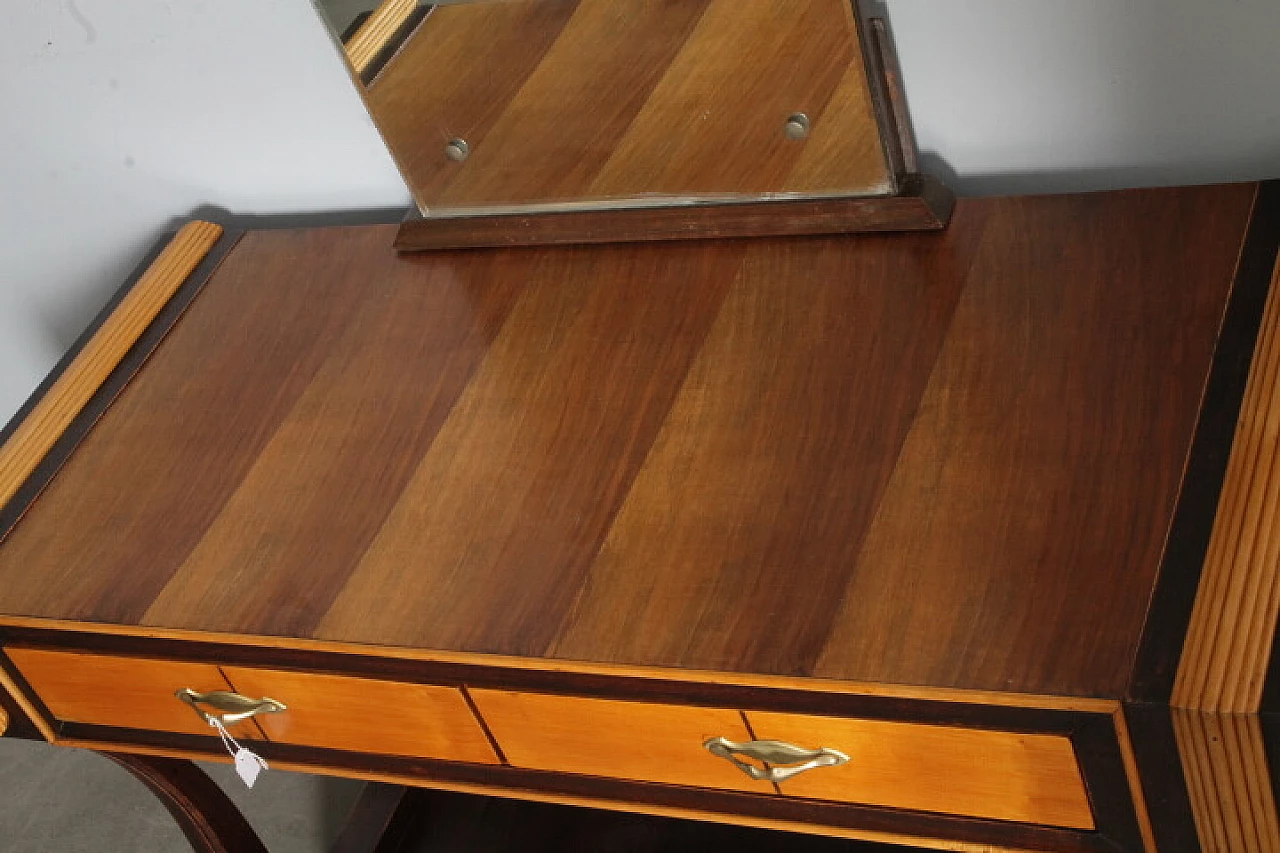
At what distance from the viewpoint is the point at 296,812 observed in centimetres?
182

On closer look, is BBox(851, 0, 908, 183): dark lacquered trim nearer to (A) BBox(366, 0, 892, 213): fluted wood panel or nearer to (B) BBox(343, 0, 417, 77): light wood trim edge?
(A) BBox(366, 0, 892, 213): fluted wood panel

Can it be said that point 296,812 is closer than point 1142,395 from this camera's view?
No

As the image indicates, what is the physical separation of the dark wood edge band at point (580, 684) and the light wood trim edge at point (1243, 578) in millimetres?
60

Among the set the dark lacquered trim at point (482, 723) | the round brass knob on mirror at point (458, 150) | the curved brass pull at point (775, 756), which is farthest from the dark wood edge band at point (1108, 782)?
the round brass knob on mirror at point (458, 150)

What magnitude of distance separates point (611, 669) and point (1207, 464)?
0.38 meters


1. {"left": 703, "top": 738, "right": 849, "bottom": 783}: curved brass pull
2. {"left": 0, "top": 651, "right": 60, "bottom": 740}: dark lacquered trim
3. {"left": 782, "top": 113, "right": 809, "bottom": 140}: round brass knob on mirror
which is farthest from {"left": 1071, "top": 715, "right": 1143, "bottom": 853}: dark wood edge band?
{"left": 0, "top": 651, "right": 60, "bottom": 740}: dark lacquered trim

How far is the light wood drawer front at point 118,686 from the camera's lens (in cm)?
116

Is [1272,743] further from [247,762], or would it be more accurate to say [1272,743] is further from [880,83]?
[247,762]

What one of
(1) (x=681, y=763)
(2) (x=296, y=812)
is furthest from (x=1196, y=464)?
(2) (x=296, y=812)

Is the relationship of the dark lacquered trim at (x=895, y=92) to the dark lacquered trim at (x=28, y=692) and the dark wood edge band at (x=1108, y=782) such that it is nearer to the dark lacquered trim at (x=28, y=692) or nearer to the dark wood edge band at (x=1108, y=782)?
the dark wood edge band at (x=1108, y=782)

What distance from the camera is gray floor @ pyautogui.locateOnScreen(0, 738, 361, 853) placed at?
180 centimetres

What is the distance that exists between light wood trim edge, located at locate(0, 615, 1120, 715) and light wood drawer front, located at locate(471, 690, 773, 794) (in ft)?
0.15

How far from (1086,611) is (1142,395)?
0.17 metres

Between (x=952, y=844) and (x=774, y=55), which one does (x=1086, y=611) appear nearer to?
(x=952, y=844)
